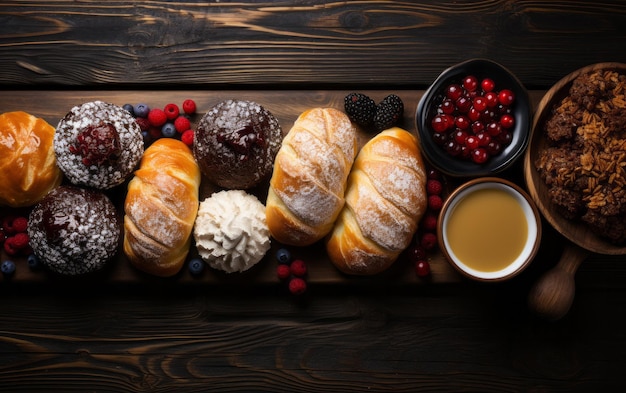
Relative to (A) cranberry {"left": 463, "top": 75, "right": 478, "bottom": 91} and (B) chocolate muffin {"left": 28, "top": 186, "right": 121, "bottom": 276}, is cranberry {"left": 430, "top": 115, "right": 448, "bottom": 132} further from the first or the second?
(B) chocolate muffin {"left": 28, "top": 186, "right": 121, "bottom": 276}

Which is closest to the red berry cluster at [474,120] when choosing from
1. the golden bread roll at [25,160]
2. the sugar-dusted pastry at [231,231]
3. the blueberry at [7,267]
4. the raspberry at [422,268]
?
the raspberry at [422,268]

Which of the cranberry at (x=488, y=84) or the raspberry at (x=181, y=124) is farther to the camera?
the raspberry at (x=181, y=124)

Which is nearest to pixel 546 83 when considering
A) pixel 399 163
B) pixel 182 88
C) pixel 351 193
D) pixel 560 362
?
pixel 399 163

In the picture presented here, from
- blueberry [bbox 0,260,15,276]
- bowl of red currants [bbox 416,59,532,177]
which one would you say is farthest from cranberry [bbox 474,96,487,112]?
blueberry [bbox 0,260,15,276]

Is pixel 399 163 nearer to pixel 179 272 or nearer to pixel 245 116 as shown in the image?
pixel 245 116

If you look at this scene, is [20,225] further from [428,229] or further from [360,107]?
[428,229]

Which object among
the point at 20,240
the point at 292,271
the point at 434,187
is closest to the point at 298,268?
the point at 292,271

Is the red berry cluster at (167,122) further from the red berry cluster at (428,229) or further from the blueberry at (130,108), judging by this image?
the red berry cluster at (428,229)
